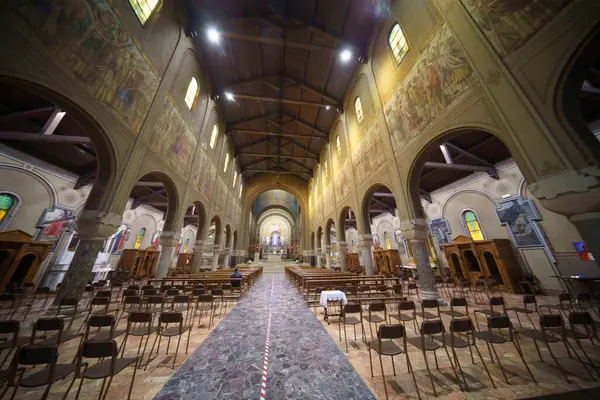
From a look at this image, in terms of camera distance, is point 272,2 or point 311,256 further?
point 311,256

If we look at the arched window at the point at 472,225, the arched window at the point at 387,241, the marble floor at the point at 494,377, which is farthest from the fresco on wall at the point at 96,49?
the arched window at the point at 387,241

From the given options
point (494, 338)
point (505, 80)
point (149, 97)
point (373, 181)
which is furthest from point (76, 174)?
point (505, 80)

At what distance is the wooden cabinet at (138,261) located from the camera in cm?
1277

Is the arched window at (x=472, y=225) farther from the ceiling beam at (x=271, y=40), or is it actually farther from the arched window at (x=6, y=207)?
the arched window at (x=6, y=207)

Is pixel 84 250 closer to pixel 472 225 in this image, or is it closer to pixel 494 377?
pixel 494 377

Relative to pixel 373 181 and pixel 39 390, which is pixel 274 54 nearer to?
pixel 373 181

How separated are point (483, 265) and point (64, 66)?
1669cm

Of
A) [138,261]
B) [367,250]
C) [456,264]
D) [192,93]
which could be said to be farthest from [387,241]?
[138,261]

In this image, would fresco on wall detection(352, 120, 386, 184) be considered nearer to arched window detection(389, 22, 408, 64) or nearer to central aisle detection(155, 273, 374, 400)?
arched window detection(389, 22, 408, 64)

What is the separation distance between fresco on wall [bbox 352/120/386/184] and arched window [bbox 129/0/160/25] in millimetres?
10183

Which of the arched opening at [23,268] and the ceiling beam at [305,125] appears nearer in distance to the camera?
the arched opening at [23,268]

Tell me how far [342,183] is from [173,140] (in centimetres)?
1030

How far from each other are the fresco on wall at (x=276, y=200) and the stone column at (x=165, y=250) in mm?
22301

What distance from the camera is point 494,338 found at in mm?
2949
